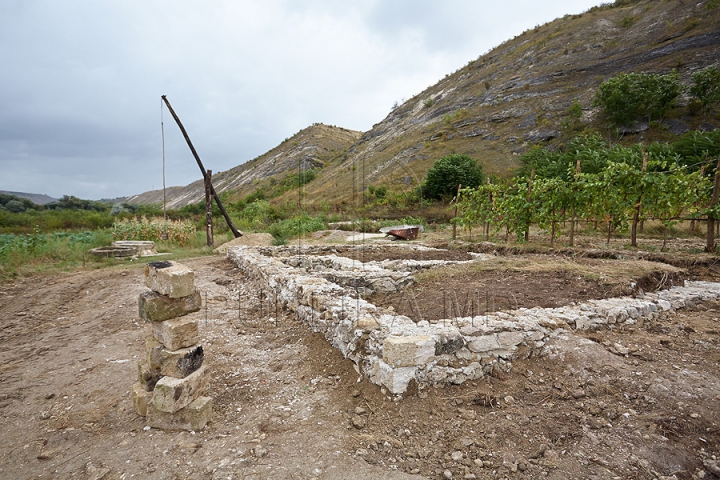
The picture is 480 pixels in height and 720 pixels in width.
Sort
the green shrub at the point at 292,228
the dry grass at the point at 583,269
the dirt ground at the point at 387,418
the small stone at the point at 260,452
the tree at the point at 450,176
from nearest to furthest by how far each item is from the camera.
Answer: the dirt ground at the point at 387,418
the small stone at the point at 260,452
the dry grass at the point at 583,269
the green shrub at the point at 292,228
the tree at the point at 450,176

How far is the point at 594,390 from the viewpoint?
279 centimetres

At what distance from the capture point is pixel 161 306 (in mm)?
2730

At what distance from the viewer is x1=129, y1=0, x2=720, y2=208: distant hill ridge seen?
29.7 m

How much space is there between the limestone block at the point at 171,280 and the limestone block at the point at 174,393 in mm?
711

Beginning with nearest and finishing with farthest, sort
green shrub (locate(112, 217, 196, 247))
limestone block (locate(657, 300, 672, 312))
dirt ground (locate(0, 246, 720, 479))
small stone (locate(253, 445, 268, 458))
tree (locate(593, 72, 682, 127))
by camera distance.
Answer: dirt ground (locate(0, 246, 720, 479))
small stone (locate(253, 445, 268, 458))
limestone block (locate(657, 300, 672, 312))
green shrub (locate(112, 217, 196, 247))
tree (locate(593, 72, 682, 127))

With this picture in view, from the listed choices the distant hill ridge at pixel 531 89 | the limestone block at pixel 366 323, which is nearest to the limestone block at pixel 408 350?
the limestone block at pixel 366 323

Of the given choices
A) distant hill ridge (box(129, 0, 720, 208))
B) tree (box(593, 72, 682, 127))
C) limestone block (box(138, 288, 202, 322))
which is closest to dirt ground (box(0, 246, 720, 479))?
limestone block (box(138, 288, 202, 322))

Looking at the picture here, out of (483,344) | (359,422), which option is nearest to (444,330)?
(483,344)

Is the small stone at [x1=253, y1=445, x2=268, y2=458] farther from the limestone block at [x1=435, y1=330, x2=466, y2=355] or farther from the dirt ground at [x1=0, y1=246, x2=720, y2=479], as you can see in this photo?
the limestone block at [x1=435, y1=330, x2=466, y2=355]

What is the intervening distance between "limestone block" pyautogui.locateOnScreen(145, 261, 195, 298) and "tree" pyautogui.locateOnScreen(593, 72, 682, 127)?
34041mm

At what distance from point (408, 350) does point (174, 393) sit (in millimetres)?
1937

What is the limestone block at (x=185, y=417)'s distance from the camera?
8.79 ft

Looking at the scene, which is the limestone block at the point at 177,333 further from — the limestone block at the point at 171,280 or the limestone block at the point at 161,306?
the limestone block at the point at 171,280

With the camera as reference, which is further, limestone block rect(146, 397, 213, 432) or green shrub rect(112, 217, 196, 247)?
green shrub rect(112, 217, 196, 247)
